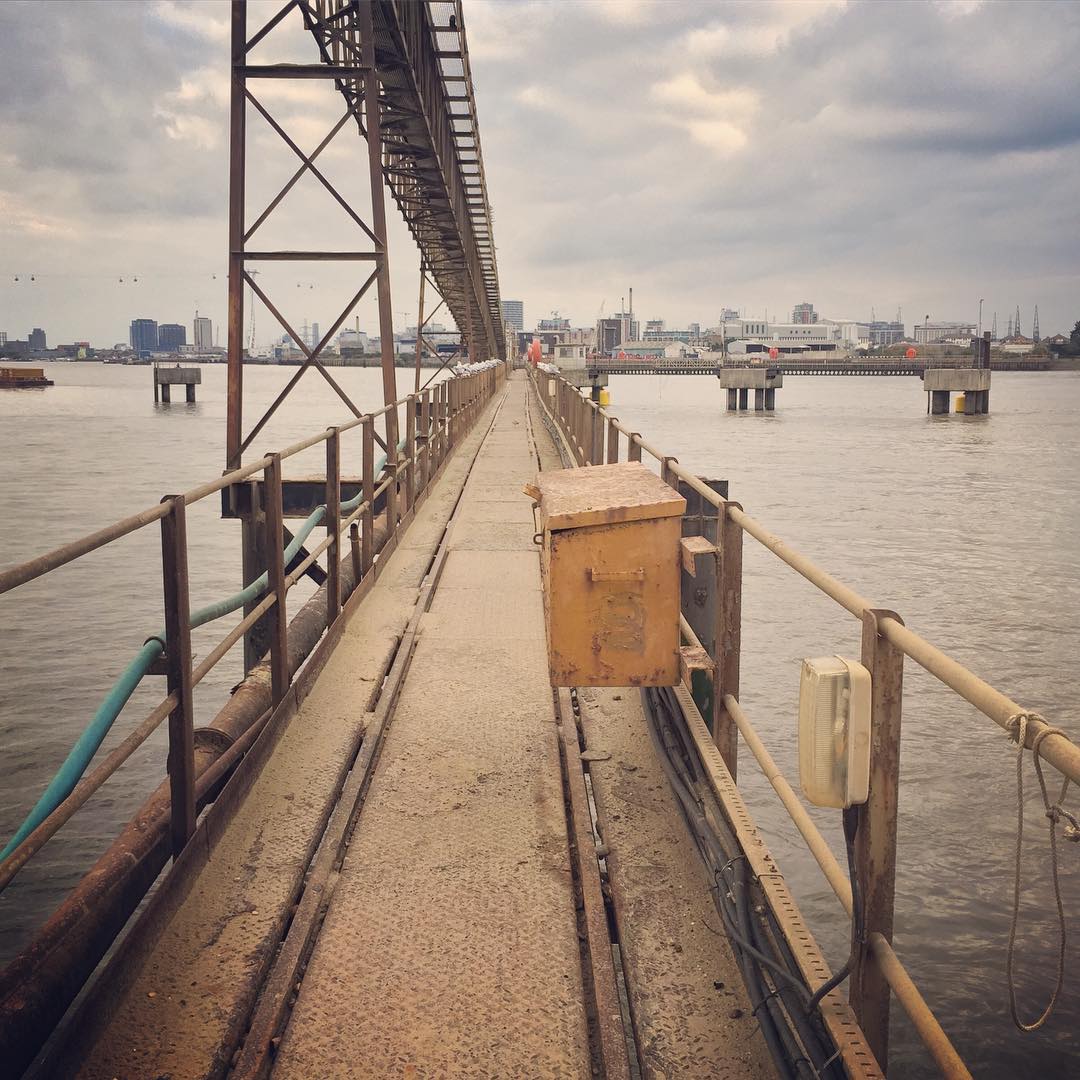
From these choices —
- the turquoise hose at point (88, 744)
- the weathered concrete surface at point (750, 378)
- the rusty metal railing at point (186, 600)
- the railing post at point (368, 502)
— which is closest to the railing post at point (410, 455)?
the rusty metal railing at point (186, 600)

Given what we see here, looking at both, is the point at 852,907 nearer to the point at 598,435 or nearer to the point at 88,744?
the point at 88,744

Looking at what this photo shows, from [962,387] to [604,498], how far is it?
72531 millimetres

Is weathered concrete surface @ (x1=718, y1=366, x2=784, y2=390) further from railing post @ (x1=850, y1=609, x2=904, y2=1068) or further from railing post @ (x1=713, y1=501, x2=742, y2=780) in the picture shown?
railing post @ (x1=850, y1=609, x2=904, y2=1068)

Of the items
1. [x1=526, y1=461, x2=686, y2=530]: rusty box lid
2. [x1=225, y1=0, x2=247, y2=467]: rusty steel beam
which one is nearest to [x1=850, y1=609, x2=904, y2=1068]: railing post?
[x1=526, y1=461, x2=686, y2=530]: rusty box lid

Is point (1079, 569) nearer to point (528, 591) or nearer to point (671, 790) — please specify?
point (528, 591)

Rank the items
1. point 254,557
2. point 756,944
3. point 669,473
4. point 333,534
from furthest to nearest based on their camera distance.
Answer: point 254,557 → point 333,534 → point 669,473 → point 756,944

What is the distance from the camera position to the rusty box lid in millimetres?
4793

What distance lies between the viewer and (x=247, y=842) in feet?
15.0

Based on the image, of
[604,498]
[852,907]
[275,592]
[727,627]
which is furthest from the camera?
[275,592]

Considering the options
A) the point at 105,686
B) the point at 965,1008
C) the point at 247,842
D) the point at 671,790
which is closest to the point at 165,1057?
the point at 247,842

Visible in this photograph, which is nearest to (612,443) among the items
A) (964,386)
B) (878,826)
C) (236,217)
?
(236,217)

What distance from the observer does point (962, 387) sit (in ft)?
235

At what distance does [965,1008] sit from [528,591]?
4.47m

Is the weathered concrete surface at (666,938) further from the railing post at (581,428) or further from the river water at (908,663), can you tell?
the railing post at (581,428)
